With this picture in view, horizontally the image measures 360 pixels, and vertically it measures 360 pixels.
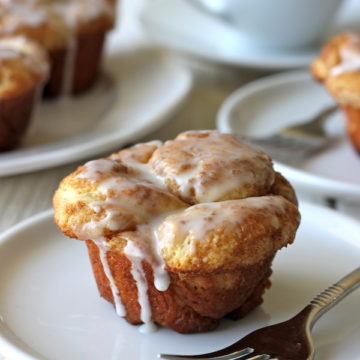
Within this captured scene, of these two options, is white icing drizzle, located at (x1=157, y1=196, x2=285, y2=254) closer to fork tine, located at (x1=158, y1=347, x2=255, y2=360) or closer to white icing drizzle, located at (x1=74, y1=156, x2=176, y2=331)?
white icing drizzle, located at (x1=74, y1=156, x2=176, y2=331)

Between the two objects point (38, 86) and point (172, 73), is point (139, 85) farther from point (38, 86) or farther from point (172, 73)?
point (38, 86)

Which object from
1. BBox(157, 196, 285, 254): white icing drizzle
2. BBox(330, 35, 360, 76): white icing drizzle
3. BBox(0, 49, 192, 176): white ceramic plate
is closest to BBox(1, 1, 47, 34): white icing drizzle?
BBox(0, 49, 192, 176): white ceramic plate

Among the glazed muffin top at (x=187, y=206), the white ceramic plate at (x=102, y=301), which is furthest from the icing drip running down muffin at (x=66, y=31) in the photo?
the glazed muffin top at (x=187, y=206)

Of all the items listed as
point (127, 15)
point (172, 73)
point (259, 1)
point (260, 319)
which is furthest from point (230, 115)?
point (127, 15)

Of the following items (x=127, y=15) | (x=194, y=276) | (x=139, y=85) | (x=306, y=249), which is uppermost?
(x=194, y=276)

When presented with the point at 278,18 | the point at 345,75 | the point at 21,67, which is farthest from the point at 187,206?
the point at 278,18

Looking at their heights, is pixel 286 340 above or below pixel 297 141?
above

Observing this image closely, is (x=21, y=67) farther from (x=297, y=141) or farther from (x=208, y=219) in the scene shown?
(x=208, y=219)
